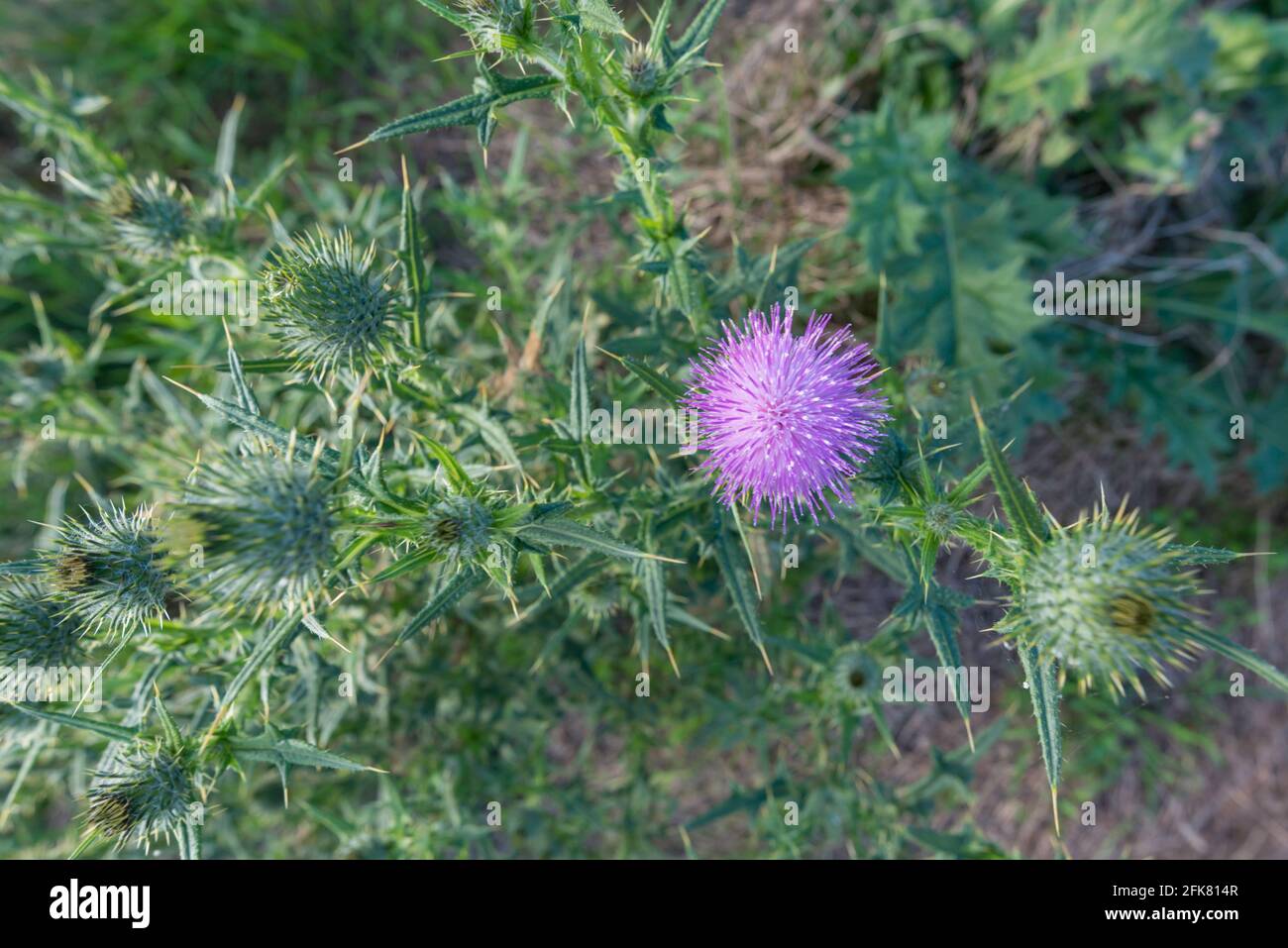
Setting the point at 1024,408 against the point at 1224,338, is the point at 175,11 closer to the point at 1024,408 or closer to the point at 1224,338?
the point at 1024,408

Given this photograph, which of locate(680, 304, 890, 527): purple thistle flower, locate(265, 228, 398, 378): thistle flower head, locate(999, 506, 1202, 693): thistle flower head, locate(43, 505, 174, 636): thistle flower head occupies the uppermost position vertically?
locate(265, 228, 398, 378): thistle flower head

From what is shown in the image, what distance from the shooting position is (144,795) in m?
2.58

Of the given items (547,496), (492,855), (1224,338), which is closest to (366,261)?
(547,496)

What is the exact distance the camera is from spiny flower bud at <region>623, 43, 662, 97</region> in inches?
104

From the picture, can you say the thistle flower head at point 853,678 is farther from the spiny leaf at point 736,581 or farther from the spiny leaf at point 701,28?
the spiny leaf at point 701,28

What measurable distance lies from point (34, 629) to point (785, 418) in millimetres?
2591

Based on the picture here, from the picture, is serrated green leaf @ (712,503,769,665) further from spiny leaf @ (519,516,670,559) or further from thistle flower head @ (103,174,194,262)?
thistle flower head @ (103,174,194,262)

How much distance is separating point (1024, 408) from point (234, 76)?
5966 mm

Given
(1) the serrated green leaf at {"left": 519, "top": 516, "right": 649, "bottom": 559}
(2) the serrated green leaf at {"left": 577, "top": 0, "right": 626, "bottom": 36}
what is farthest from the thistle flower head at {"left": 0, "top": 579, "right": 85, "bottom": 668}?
(2) the serrated green leaf at {"left": 577, "top": 0, "right": 626, "bottom": 36}

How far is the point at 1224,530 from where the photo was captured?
5602 millimetres

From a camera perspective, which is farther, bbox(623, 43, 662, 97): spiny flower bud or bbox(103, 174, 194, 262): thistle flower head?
bbox(103, 174, 194, 262): thistle flower head

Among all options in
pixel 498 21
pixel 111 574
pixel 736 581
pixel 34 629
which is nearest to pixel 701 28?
pixel 498 21

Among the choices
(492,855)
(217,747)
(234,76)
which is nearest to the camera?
(217,747)

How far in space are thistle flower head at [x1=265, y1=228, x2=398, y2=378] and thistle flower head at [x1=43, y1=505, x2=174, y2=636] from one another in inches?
29.2
